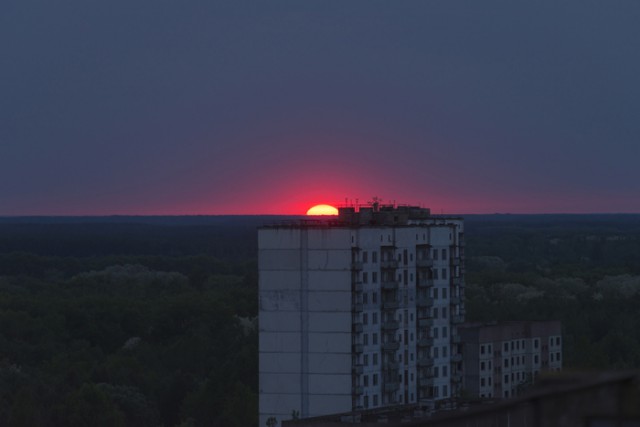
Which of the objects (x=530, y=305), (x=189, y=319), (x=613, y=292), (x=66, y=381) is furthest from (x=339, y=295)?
(x=613, y=292)

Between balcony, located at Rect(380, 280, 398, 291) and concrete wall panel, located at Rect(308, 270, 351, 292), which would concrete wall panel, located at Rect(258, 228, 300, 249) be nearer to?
concrete wall panel, located at Rect(308, 270, 351, 292)

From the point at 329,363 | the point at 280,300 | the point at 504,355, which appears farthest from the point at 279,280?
the point at 504,355

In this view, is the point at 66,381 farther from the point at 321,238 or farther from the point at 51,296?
the point at 51,296

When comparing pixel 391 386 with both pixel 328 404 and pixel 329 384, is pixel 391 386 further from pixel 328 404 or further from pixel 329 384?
pixel 328 404

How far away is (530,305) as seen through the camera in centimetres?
11144

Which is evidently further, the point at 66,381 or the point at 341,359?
the point at 66,381

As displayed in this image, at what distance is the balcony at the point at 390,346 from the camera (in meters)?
64.9

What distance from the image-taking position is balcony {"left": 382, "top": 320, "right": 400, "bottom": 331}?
213 ft

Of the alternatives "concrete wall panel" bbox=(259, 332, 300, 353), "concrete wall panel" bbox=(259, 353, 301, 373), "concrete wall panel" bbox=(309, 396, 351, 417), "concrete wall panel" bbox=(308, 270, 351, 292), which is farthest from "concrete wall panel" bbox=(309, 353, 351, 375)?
"concrete wall panel" bbox=(308, 270, 351, 292)

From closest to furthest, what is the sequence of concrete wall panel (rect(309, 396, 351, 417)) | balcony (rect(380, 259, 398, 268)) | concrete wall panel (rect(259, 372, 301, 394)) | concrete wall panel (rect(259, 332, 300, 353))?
concrete wall panel (rect(309, 396, 351, 417)) < concrete wall panel (rect(259, 372, 301, 394)) < concrete wall panel (rect(259, 332, 300, 353)) < balcony (rect(380, 259, 398, 268))

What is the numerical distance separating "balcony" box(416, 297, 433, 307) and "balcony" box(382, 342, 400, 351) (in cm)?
302

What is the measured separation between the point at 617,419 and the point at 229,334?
92185mm

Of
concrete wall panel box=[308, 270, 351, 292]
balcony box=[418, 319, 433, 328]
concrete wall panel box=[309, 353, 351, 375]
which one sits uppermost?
concrete wall panel box=[308, 270, 351, 292]

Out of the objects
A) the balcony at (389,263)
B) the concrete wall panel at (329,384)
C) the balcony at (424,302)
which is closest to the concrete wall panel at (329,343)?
the concrete wall panel at (329,384)
